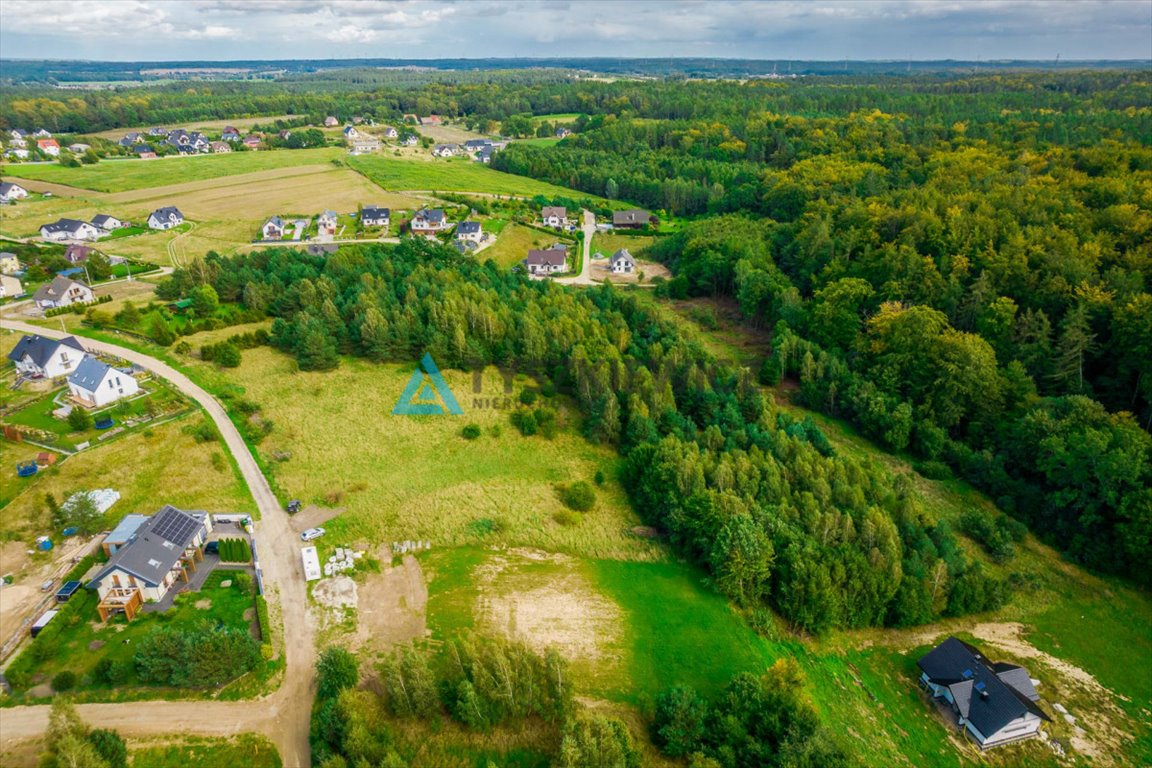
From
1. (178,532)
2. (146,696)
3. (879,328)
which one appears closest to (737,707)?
(146,696)

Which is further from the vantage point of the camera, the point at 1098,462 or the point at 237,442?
the point at 237,442

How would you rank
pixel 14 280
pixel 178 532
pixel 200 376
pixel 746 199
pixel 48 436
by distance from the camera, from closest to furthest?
1. pixel 178 532
2. pixel 48 436
3. pixel 200 376
4. pixel 14 280
5. pixel 746 199

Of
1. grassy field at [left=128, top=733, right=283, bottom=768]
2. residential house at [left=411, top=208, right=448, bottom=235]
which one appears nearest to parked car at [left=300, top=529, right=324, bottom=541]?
grassy field at [left=128, top=733, right=283, bottom=768]

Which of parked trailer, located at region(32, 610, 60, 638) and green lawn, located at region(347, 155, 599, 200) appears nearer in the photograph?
parked trailer, located at region(32, 610, 60, 638)

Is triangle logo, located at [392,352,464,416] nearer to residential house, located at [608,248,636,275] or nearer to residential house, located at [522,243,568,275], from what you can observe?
residential house, located at [522,243,568,275]

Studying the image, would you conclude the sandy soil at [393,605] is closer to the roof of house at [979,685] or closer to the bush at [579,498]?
the bush at [579,498]

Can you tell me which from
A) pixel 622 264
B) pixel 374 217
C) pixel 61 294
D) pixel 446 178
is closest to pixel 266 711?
pixel 61 294

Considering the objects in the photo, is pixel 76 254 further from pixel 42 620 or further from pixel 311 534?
pixel 311 534

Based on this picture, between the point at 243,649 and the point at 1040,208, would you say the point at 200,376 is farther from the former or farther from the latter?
the point at 1040,208
